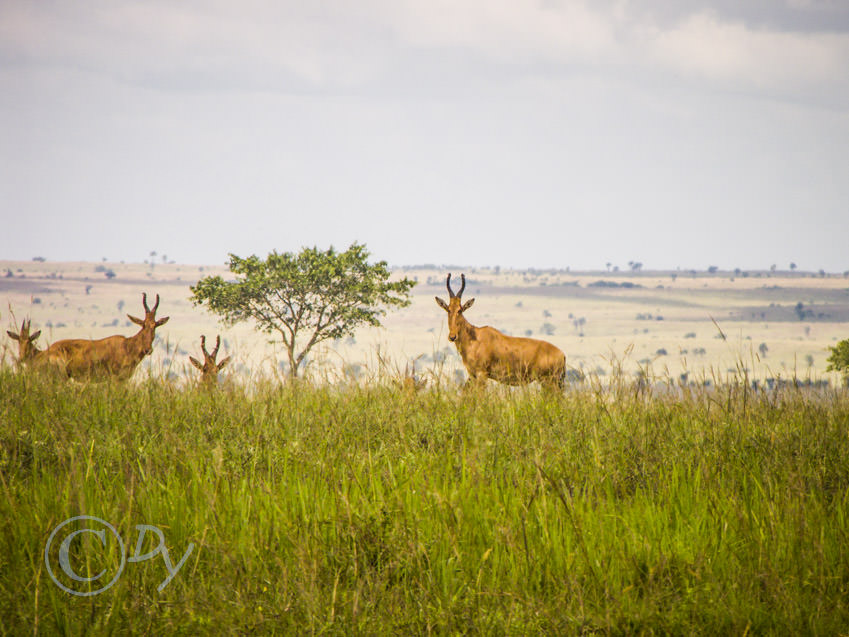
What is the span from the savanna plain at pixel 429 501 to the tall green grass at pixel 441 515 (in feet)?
0.07

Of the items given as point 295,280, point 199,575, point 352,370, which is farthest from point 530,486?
point 295,280

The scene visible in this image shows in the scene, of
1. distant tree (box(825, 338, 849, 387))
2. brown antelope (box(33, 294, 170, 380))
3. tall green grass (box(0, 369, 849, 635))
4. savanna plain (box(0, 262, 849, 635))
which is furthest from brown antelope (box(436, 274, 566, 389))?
distant tree (box(825, 338, 849, 387))

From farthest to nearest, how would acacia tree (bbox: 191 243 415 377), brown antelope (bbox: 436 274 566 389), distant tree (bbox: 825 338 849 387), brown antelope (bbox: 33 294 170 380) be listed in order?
distant tree (bbox: 825 338 849 387), acacia tree (bbox: 191 243 415 377), brown antelope (bbox: 33 294 170 380), brown antelope (bbox: 436 274 566 389)

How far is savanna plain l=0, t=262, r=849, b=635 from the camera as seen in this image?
156 inches

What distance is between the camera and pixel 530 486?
16.4 ft

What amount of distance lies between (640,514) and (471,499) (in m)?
1.10

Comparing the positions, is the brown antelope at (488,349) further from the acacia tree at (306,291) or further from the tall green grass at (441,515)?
the acacia tree at (306,291)

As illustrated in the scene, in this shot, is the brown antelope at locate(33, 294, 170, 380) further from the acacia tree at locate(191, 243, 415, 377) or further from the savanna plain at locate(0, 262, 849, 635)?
the acacia tree at locate(191, 243, 415, 377)

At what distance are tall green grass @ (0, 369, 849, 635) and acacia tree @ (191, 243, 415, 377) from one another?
21.4m

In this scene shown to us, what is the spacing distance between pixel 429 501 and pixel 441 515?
0.26 meters

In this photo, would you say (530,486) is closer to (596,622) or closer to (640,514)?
(640,514)

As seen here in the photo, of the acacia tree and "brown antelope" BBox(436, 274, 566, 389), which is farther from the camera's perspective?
the acacia tree

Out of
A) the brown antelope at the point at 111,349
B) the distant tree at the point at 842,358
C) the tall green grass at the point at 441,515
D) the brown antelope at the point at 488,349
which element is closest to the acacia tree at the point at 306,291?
the brown antelope at the point at 111,349

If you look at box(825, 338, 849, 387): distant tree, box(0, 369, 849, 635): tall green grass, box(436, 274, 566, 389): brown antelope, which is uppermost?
box(436, 274, 566, 389): brown antelope
